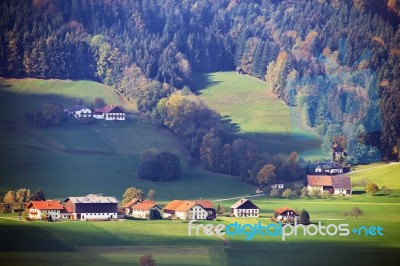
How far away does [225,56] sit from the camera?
109 ft

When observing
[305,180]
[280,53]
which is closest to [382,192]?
[305,180]

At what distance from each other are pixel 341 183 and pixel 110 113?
5423mm

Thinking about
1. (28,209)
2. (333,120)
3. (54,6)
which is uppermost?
(54,6)

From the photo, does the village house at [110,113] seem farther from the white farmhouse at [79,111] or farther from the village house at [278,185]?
the village house at [278,185]

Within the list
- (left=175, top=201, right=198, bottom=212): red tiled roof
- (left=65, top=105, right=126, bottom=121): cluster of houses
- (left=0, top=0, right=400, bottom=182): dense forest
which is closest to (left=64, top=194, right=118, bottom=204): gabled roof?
(left=175, top=201, right=198, bottom=212): red tiled roof

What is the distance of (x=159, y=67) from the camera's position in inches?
1291

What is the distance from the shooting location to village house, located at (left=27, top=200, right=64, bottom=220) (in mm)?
30234

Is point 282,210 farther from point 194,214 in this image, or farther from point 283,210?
point 194,214

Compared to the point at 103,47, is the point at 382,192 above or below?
below

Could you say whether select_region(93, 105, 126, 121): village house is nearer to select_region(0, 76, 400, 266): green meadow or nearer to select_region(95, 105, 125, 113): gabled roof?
select_region(95, 105, 125, 113): gabled roof

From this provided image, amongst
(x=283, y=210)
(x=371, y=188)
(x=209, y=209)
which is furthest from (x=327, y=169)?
(x=209, y=209)

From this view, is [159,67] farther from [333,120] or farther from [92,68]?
[333,120]

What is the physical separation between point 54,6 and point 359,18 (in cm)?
718

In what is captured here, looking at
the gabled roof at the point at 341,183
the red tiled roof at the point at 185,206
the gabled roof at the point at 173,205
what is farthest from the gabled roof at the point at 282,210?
the gabled roof at the point at 173,205
